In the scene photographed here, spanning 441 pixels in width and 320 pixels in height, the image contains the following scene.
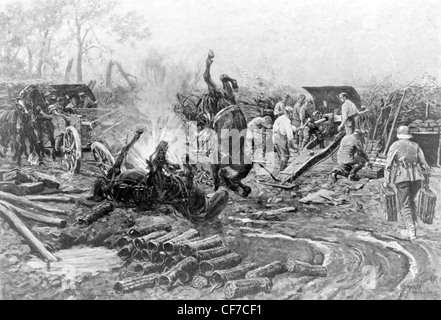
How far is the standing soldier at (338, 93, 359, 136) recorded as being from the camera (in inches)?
268

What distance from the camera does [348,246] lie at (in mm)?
6621

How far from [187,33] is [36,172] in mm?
2908

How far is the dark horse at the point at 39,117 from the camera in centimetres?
707

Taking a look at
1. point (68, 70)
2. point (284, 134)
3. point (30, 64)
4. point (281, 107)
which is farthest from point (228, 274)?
point (30, 64)

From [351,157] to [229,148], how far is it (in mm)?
1689

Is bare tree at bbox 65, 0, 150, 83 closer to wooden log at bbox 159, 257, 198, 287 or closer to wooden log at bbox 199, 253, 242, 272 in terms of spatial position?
wooden log at bbox 159, 257, 198, 287

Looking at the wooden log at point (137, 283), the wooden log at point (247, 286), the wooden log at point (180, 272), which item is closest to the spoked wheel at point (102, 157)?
the wooden log at point (137, 283)

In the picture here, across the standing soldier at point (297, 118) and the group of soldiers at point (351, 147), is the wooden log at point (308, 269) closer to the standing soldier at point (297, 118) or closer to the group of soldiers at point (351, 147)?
the group of soldiers at point (351, 147)

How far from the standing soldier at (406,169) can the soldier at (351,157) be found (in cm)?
38

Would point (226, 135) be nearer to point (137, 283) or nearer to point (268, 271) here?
point (268, 271)

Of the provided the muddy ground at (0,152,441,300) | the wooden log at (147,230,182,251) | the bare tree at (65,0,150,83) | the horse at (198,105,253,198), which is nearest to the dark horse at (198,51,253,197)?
the horse at (198,105,253,198)

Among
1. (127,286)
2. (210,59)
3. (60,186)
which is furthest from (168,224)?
(210,59)

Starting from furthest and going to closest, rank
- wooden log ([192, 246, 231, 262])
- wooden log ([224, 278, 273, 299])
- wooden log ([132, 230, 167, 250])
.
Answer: wooden log ([132, 230, 167, 250])
wooden log ([192, 246, 231, 262])
wooden log ([224, 278, 273, 299])

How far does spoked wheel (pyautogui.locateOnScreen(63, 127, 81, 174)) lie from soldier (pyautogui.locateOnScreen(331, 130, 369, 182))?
3.58 m
